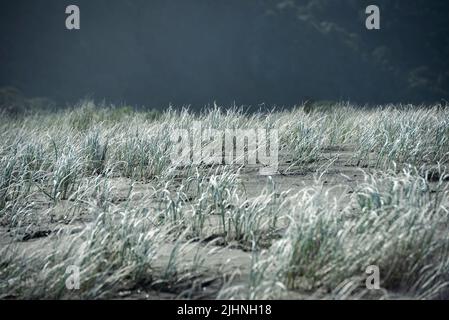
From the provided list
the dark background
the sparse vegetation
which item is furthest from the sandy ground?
the dark background

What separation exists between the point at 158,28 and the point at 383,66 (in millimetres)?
20738

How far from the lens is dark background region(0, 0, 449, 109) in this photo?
4481 centimetres

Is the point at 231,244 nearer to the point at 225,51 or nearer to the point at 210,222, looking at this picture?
the point at 210,222

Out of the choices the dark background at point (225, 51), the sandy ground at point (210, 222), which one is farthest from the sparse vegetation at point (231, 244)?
the dark background at point (225, 51)

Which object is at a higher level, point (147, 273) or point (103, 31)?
point (103, 31)

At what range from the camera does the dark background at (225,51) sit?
4481 cm

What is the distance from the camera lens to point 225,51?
2048 inches

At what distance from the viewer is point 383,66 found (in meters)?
46.4

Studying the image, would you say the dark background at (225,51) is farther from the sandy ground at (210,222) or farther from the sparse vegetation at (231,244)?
the sparse vegetation at (231,244)

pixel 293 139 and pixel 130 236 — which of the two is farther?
pixel 293 139
